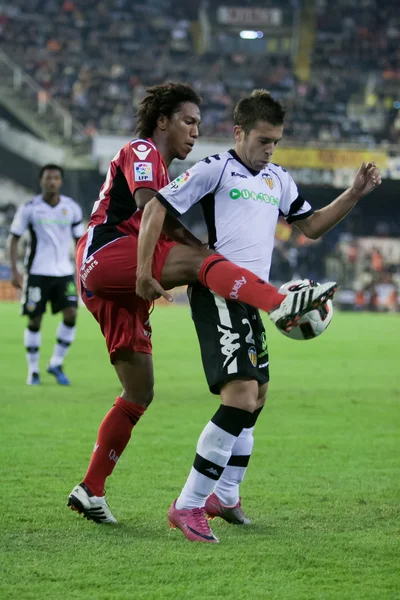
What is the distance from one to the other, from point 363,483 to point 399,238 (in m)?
31.8

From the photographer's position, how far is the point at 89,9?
144ft

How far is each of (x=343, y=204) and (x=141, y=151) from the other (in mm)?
1083

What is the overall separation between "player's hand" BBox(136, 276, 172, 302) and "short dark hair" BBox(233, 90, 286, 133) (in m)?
0.89

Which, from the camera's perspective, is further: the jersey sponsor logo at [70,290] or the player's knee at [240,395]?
the jersey sponsor logo at [70,290]

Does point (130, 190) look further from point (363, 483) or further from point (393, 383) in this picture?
point (393, 383)

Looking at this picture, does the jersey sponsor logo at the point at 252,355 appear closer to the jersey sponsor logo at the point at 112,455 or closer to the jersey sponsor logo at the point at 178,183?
the jersey sponsor logo at the point at 178,183

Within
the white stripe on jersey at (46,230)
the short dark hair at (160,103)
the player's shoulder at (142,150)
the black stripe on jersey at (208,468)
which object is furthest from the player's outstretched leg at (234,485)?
the white stripe on jersey at (46,230)

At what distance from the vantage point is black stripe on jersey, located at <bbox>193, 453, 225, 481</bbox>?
4441 mm

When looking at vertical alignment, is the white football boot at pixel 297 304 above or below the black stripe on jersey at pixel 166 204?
below

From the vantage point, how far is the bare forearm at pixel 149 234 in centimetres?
438

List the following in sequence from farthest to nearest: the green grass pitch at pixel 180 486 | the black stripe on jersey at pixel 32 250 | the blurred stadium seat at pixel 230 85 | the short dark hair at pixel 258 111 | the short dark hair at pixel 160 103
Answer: the blurred stadium seat at pixel 230 85 < the black stripe on jersey at pixel 32 250 < the short dark hair at pixel 160 103 < the short dark hair at pixel 258 111 < the green grass pitch at pixel 180 486

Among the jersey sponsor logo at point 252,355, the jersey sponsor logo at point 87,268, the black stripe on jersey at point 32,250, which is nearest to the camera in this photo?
the jersey sponsor logo at point 252,355

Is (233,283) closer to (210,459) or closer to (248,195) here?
(248,195)

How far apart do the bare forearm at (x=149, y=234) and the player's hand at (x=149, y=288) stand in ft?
0.10
